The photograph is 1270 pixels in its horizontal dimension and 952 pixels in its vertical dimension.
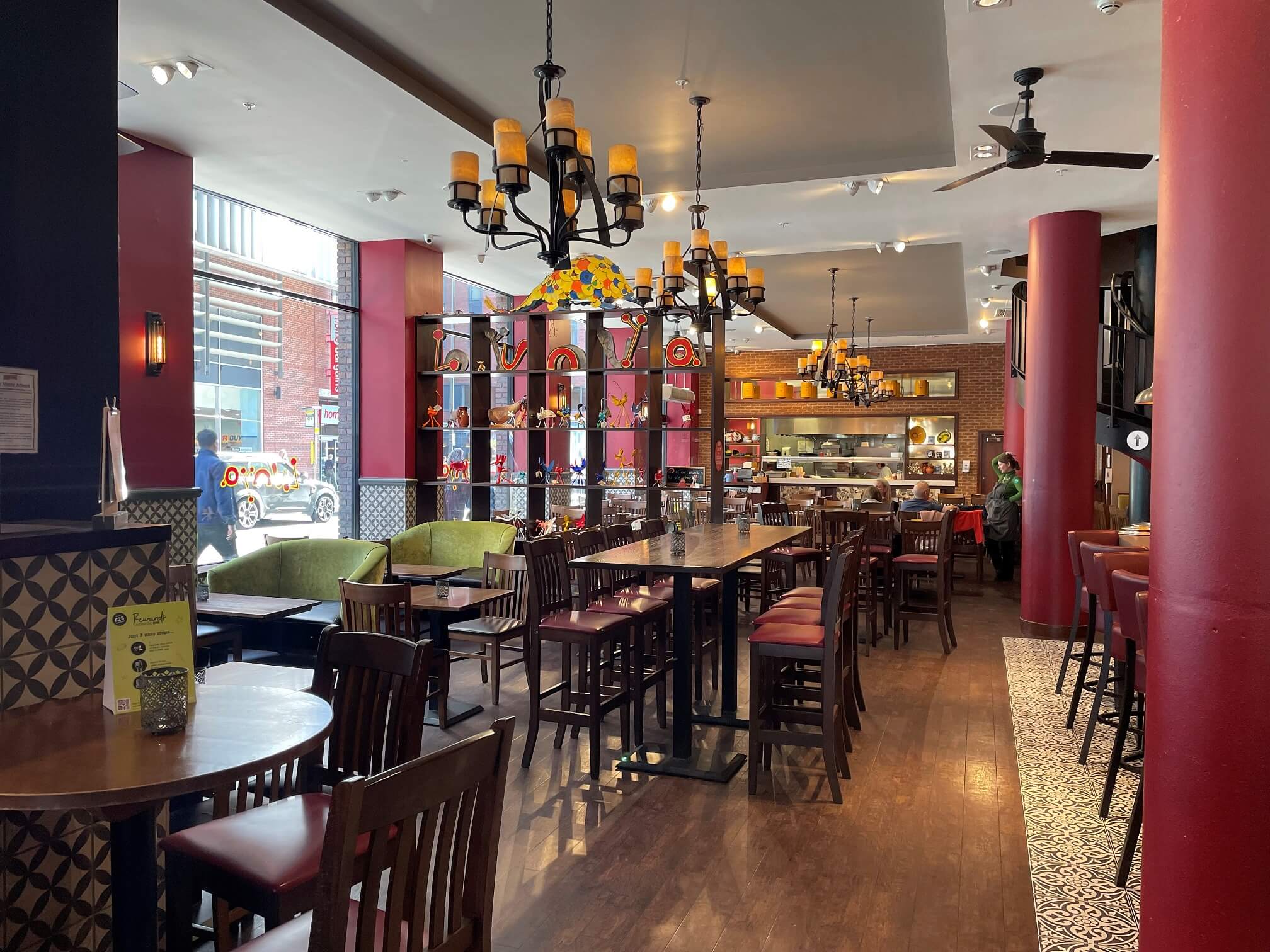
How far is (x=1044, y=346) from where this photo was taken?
7309 millimetres

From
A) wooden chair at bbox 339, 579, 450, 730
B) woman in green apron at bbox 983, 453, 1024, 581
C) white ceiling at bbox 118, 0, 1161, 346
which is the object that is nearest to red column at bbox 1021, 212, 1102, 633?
white ceiling at bbox 118, 0, 1161, 346

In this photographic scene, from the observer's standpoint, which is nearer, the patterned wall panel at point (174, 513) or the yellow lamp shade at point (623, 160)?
the yellow lamp shade at point (623, 160)

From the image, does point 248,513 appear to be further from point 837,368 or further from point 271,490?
point 837,368

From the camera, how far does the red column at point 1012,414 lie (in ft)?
42.0

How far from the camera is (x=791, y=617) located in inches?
178

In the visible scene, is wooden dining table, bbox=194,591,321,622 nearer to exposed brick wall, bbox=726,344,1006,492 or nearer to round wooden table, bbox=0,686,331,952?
round wooden table, bbox=0,686,331,952

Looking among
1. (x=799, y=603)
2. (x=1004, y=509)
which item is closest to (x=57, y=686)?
(x=799, y=603)

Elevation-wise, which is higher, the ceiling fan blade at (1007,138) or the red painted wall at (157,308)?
the ceiling fan blade at (1007,138)

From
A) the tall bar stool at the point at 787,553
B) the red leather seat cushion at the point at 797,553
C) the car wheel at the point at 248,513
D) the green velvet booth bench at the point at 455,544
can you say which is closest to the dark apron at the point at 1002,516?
the tall bar stool at the point at 787,553

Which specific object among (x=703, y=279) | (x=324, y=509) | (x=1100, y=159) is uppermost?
(x=1100, y=159)

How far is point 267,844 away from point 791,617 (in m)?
2.95

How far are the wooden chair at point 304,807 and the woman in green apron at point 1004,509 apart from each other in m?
9.02

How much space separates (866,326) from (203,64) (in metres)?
11.9

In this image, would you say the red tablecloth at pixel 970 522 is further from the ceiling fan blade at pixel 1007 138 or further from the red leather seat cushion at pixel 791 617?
the red leather seat cushion at pixel 791 617
